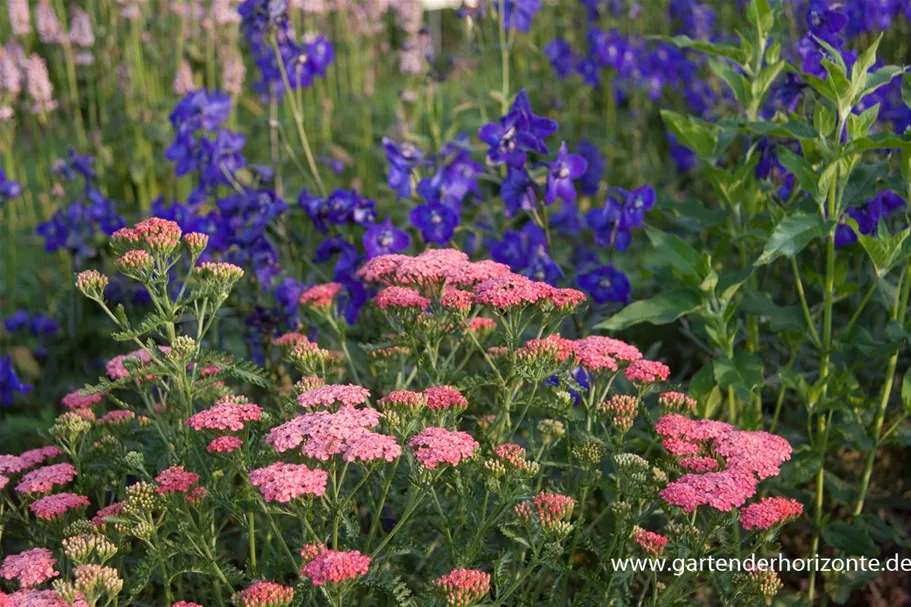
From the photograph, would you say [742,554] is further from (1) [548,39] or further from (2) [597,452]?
(1) [548,39]

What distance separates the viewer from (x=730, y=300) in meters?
2.93

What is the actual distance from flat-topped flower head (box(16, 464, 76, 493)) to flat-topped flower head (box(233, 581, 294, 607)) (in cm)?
66

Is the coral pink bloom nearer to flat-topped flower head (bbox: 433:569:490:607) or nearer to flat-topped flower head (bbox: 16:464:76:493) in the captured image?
flat-topped flower head (bbox: 433:569:490:607)

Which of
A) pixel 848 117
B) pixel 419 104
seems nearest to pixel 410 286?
pixel 848 117

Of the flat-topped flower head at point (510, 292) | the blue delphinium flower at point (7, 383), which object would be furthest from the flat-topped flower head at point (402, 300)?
the blue delphinium flower at point (7, 383)

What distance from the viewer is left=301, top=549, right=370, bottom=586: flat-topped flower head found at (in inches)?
66.4

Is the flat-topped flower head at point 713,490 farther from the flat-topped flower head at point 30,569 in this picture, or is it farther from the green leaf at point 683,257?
the flat-topped flower head at point 30,569

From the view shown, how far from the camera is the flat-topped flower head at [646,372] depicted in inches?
89.0

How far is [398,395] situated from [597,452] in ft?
1.57

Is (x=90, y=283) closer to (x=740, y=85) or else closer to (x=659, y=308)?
(x=659, y=308)

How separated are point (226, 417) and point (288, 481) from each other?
268 mm

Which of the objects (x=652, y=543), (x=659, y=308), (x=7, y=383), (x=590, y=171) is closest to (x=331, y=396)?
(x=652, y=543)

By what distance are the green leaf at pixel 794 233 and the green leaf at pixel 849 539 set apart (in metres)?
0.80

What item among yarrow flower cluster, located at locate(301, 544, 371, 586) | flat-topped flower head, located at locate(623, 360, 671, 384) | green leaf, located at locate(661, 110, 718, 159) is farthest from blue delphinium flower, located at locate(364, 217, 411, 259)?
yarrow flower cluster, located at locate(301, 544, 371, 586)
